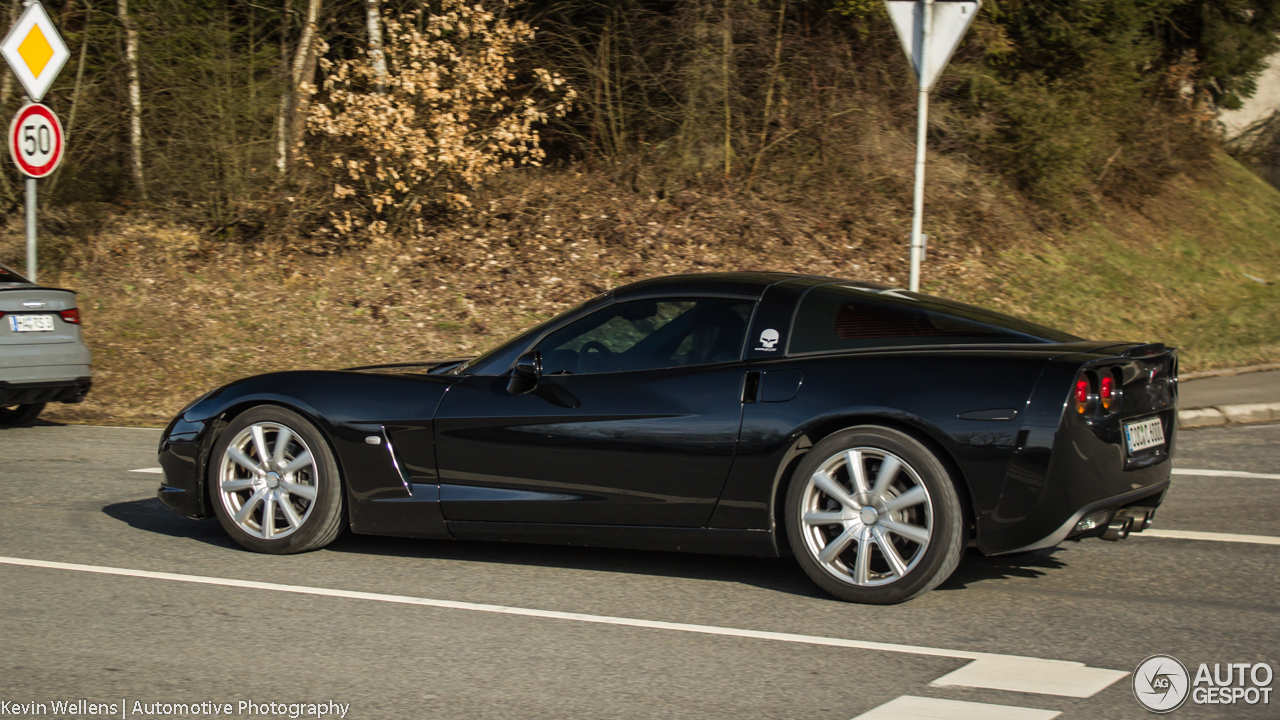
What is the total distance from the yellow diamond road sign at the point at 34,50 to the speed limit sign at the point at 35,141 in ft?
0.59

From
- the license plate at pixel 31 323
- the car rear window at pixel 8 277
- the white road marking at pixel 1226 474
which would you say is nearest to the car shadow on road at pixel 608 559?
the white road marking at pixel 1226 474

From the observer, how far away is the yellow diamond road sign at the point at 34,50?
11547mm

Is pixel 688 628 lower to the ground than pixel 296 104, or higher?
lower

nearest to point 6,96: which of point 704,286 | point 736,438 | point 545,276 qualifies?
point 545,276

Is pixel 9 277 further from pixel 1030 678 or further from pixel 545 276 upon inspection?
pixel 1030 678

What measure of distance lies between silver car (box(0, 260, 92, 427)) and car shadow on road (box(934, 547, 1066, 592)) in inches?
301

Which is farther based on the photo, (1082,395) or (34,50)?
(34,50)

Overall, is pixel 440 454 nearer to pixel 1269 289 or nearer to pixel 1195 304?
pixel 1195 304

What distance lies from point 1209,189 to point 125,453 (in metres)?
17.4

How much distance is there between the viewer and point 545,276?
14.2 meters

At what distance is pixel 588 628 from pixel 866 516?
1187mm

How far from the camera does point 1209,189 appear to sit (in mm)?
19766

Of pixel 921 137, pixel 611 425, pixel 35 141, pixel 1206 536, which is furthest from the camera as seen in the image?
pixel 35 141

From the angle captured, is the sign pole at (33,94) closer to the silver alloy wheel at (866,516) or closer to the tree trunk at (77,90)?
the tree trunk at (77,90)
